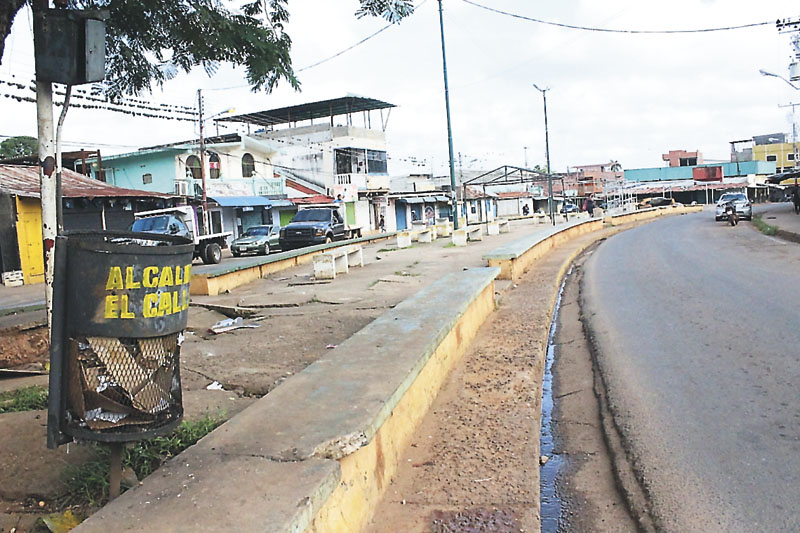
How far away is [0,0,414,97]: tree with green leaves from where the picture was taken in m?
6.49

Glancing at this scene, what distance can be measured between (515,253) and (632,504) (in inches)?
428

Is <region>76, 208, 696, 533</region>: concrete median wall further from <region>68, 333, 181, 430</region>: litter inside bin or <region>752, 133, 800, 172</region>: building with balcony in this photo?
<region>752, 133, 800, 172</region>: building with balcony

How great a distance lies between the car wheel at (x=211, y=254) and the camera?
2377cm

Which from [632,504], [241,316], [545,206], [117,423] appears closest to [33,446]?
[117,423]

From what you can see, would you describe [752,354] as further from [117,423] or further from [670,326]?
[117,423]

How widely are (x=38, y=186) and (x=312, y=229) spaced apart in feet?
32.8

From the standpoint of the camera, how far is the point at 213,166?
3928cm

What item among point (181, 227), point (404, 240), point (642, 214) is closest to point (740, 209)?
point (642, 214)

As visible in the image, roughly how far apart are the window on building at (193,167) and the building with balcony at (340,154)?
32.2 feet

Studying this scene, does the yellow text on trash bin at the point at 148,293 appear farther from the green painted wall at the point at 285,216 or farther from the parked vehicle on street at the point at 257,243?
the green painted wall at the point at 285,216

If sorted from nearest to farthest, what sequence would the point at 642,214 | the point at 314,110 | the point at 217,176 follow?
1. the point at 217,176
2. the point at 642,214
3. the point at 314,110

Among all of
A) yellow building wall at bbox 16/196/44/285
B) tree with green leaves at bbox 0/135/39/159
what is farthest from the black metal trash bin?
tree with green leaves at bbox 0/135/39/159

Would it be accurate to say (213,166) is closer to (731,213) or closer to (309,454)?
(731,213)

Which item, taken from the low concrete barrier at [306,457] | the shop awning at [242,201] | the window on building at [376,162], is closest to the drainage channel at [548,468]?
the low concrete barrier at [306,457]
